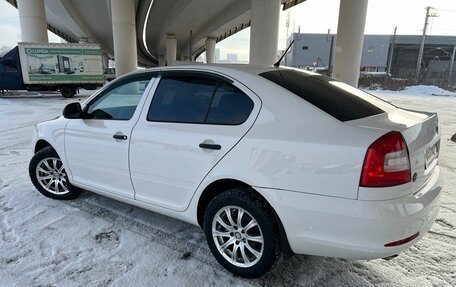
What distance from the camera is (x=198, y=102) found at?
9.86 ft

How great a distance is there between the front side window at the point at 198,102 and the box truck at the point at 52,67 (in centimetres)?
2090

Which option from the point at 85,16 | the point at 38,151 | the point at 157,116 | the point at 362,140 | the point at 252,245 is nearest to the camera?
the point at 362,140

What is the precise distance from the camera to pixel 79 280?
272 centimetres

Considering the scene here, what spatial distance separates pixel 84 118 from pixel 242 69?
192cm

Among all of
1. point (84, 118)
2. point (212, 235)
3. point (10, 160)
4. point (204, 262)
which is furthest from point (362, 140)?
point (10, 160)

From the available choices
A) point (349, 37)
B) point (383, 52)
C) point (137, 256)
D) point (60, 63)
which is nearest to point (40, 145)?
point (137, 256)

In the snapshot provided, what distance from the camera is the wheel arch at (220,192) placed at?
2.53 meters

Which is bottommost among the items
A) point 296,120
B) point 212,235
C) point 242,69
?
point 212,235

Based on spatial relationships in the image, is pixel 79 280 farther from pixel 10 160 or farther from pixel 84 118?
Result: pixel 10 160

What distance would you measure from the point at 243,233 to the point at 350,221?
86 cm

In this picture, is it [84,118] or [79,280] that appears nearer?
[79,280]

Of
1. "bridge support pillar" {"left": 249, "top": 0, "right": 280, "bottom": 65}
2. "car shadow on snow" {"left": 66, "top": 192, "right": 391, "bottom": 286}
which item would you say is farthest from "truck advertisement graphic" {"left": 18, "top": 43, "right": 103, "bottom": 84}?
"car shadow on snow" {"left": 66, "top": 192, "right": 391, "bottom": 286}

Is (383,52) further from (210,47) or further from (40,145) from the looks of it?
(40,145)

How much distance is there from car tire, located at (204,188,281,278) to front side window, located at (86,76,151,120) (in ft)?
4.42
